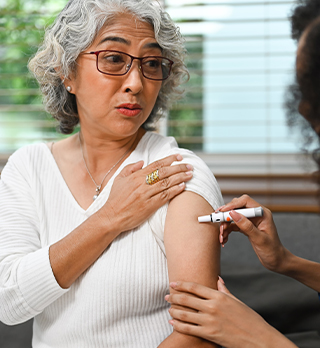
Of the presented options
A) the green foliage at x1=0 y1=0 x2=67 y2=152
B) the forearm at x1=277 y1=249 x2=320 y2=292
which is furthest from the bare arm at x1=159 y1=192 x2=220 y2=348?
the green foliage at x1=0 y1=0 x2=67 y2=152

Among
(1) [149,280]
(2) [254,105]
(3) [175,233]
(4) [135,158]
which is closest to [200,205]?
(3) [175,233]

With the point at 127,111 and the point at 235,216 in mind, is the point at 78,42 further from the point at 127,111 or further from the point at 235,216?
the point at 235,216

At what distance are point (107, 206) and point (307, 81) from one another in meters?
0.70

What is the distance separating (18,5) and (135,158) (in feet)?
8.25

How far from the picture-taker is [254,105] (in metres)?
3.25

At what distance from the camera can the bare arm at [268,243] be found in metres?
1.23

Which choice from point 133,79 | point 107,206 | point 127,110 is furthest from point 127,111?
point 107,206

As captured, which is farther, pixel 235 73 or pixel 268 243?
pixel 235 73

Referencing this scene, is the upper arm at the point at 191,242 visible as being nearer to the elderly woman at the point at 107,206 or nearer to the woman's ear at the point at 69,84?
the elderly woman at the point at 107,206

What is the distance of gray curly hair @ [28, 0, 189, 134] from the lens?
1463mm

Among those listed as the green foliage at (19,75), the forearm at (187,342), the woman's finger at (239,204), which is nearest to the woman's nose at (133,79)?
the woman's finger at (239,204)

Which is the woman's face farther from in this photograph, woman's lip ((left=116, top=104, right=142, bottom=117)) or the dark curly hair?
the dark curly hair

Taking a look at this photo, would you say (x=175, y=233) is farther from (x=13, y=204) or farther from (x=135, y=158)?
(x=13, y=204)

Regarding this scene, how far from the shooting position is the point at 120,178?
4.73 ft
